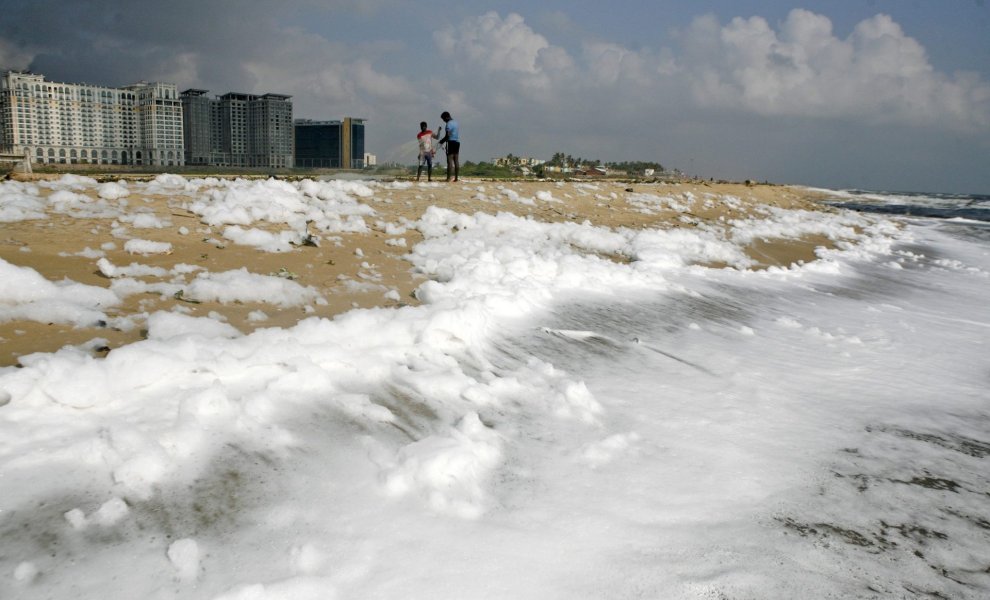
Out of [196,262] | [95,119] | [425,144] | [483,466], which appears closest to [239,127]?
[95,119]

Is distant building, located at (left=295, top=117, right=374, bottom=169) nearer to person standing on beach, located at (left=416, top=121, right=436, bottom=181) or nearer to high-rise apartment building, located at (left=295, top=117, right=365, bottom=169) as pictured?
high-rise apartment building, located at (left=295, top=117, right=365, bottom=169)

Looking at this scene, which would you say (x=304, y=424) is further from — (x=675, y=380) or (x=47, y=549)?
(x=675, y=380)

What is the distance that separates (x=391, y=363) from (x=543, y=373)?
83 cm

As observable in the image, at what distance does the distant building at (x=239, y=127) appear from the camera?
69562 mm

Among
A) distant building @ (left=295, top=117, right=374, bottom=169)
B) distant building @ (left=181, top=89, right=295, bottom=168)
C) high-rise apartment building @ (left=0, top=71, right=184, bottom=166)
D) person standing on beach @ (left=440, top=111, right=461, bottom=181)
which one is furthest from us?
distant building @ (left=181, top=89, right=295, bottom=168)

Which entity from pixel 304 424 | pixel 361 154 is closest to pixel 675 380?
pixel 304 424

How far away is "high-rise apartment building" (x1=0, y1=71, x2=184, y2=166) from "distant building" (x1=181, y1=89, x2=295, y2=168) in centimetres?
→ 283

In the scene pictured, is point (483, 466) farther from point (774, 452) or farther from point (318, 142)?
point (318, 142)

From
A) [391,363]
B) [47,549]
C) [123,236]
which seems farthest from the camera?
[123,236]

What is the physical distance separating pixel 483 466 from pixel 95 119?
267 ft

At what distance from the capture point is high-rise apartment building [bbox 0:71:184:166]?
59.5 m

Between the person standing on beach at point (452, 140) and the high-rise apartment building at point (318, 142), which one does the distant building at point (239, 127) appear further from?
the person standing on beach at point (452, 140)

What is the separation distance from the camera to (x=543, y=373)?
331 centimetres

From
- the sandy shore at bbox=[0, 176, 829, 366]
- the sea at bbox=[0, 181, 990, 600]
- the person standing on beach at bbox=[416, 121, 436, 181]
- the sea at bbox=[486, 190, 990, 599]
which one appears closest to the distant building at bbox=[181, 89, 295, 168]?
the person standing on beach at bbox=[416, 121, 436, 181]
